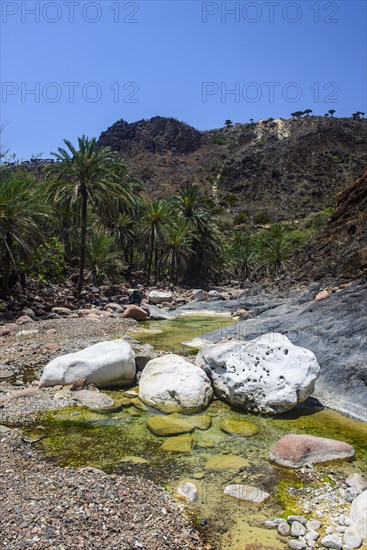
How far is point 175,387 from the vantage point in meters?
7.45

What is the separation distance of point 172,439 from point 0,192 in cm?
1202

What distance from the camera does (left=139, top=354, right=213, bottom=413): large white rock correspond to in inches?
287

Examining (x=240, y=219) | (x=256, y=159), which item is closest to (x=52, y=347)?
(x=240, y=219)

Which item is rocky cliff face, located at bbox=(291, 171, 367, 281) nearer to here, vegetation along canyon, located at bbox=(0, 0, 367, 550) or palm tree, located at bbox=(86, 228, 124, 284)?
vegetation along canyon, located at bbox=(0, 0, 367, 550)

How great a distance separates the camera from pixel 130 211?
3312 centimetres

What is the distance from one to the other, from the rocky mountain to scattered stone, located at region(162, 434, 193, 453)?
54.8m

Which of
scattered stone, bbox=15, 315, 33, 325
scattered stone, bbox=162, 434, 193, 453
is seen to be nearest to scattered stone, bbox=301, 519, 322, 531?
scattered stone, bbox=162, 434, 193, 453

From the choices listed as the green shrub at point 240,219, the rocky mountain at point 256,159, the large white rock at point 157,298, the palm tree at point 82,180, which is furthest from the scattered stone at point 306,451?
the green shrub at point 240,219

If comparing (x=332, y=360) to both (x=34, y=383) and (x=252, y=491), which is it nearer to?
(x=252, y=491)

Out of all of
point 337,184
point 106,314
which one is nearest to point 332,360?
point 106,314

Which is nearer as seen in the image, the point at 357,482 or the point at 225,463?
the point at 357,482

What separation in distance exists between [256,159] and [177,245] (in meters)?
49.8

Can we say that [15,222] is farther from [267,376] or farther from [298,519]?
[298,519]

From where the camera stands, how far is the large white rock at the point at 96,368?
8008 millimetres
